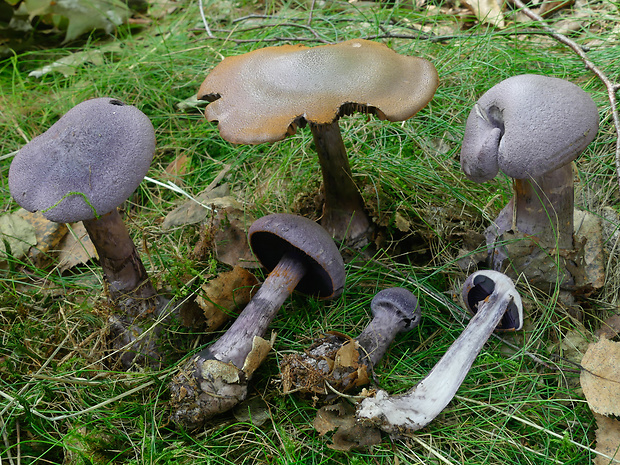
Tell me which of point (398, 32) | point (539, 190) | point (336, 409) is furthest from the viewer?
point (398, 32)

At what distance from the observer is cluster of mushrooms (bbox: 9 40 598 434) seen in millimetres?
1975

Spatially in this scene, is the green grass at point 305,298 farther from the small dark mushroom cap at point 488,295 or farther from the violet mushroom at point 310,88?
the violet mushroom at point 310,88

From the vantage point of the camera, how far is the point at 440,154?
3154 millimetres

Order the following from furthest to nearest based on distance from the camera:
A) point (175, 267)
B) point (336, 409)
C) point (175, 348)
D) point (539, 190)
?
point (175, 267) < point (175, 348) < point (539, 190) < point (336, 409)

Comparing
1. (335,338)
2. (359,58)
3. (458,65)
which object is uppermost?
(359,58)

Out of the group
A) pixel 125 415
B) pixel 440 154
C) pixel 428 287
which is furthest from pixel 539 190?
pixel 125 415

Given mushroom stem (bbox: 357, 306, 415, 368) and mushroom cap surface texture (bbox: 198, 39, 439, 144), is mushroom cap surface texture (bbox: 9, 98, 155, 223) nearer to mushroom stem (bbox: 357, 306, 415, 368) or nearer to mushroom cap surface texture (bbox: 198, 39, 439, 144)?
mushroom cap surface texture (bbox: 198, 39, 439, 144)

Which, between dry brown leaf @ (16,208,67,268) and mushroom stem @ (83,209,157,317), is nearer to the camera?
mushroom stem @ (83,209,157,317)

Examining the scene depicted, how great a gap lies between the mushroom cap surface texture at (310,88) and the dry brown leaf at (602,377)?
1.29 metres

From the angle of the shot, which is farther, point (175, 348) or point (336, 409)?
point (175, 348)

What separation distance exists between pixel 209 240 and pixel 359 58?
126cm

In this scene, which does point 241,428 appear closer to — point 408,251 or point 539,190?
point 408,251

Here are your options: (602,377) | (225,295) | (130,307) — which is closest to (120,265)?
(130,307)

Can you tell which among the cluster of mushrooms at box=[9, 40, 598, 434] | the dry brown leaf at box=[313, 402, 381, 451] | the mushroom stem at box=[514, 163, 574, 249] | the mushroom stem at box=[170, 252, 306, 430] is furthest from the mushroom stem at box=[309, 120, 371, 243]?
the dry brown leaf at box=[313, 402, 381, 451]
